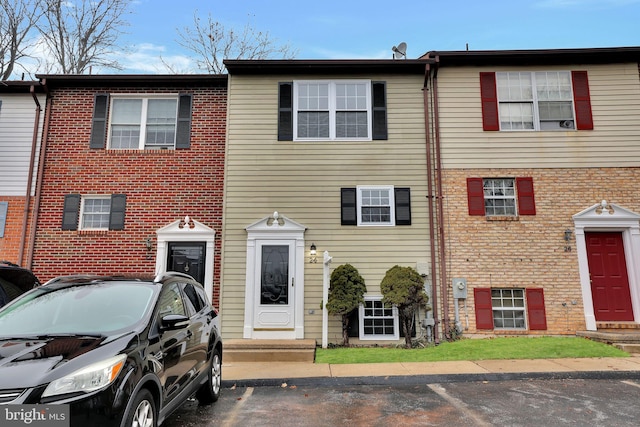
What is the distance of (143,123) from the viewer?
10.4 metres

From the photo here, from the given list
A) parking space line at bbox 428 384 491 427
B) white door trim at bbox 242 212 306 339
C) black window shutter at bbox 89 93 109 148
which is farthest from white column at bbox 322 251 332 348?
black window shutter at bbox 89 93 109 148

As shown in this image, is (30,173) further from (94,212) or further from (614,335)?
(614,335)

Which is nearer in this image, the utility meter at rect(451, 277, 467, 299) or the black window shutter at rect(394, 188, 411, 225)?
the utility meter at rect(451, 277, 467, 299)

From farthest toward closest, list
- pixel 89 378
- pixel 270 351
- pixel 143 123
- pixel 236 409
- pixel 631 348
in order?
pixel 143 123, pixel 270 351, pixel 631 348, pixel 236 409, pixel 89 378

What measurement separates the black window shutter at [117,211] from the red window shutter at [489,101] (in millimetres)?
9098

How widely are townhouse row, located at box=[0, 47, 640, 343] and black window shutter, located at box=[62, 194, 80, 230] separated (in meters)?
0.04

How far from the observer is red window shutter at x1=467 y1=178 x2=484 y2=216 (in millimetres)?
9547

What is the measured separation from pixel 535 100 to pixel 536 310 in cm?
511

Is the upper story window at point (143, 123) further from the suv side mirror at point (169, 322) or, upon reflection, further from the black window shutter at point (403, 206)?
the suv side mirror at point (169, 322)

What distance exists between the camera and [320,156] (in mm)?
9875

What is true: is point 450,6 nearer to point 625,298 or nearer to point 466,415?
point 625,298

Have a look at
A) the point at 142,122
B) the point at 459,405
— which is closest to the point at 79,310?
the point at 459,405

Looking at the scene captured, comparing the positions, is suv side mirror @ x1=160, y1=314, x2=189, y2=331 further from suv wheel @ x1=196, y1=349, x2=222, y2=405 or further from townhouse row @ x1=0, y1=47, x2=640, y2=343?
townhouse row @ x1=0, y1=47, x2=640, y2=343

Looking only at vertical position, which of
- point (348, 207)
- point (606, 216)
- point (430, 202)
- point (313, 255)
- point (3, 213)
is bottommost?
point (313, 255)
